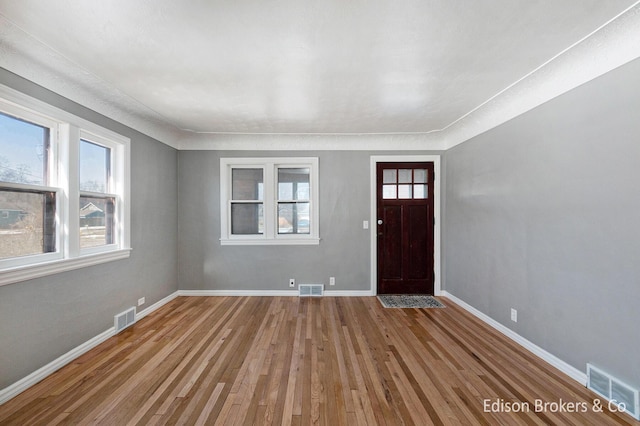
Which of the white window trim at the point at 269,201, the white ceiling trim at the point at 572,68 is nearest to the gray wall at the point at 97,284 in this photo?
the white window trim at the point at 269,201

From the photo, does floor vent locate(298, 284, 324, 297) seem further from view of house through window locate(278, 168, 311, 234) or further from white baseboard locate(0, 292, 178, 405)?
white baseboard locate(0, 292, 178, 405)

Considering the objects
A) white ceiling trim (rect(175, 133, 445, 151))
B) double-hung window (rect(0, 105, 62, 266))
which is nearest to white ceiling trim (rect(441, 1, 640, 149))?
white ceiling trim (rect(175, 133, 445, 151))

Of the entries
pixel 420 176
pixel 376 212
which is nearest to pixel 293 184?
pixel 376 212

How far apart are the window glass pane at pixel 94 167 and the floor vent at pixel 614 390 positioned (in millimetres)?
4754

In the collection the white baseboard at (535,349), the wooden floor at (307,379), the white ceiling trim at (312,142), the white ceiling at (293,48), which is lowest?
the wooden floor at (307,379)

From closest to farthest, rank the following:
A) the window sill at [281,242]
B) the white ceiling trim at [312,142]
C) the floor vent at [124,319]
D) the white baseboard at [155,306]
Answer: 1. the floor vent at [124,319]
2. the white baseboard at [155,306]
3. the white ceiling trim at [312,142]
4. the window sill at [281,242]

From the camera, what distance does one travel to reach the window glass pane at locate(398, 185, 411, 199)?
13.8 ft

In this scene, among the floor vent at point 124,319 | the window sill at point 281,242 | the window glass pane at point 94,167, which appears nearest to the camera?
the window glass pane at point 94,167

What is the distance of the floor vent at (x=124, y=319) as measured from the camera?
2.87 meters

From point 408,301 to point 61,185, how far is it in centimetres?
432

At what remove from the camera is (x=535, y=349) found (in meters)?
2.46

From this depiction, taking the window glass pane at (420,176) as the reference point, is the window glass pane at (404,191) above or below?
below

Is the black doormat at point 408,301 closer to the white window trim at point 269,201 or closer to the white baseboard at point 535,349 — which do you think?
the white baseboard at point 535,349

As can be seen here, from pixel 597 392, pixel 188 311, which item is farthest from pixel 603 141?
pixel 188 311
